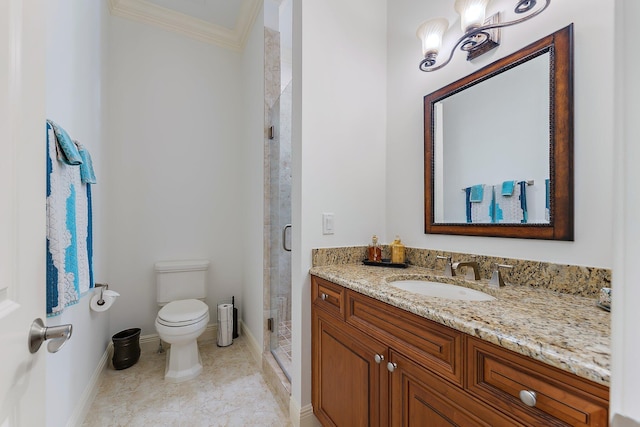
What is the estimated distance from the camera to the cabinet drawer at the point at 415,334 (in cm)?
74

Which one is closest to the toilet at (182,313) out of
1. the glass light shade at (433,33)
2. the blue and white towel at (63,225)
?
the blue and white towel at (63,225)

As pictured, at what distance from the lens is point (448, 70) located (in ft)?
4.54

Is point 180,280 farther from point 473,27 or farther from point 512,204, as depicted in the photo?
point 473,27

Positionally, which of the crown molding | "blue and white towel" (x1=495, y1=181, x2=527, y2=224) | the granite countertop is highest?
the crown molding

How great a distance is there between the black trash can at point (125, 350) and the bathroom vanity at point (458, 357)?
1.69 meters

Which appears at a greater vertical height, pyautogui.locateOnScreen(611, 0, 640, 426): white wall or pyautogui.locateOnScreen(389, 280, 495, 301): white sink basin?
pyautogui.locateOnScreen(611, 0, 640, 426): white wall

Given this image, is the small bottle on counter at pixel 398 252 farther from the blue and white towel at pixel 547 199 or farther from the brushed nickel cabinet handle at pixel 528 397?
the brushed nickel cabinet handle at pixel 528 397

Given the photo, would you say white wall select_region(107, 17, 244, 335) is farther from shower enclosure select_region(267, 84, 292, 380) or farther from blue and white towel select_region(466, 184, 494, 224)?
blue and white towel select_region(466, 184, 494, 224)

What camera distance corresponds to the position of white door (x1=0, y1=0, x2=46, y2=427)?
475 millimetres

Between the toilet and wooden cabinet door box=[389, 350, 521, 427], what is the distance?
1.55 m

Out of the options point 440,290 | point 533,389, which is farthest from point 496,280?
point 533,389

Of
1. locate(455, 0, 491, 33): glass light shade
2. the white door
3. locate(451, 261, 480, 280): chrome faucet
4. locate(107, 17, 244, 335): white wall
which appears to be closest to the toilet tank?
locate(107, 17, 244, 335): white wall

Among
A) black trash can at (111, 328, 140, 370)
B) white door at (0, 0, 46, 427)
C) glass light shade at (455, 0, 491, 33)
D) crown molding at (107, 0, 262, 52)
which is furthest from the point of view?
crown molding at (107, 0, 262, 52)

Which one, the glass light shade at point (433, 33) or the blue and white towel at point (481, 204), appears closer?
the blue and white towel at point (481, 204)
